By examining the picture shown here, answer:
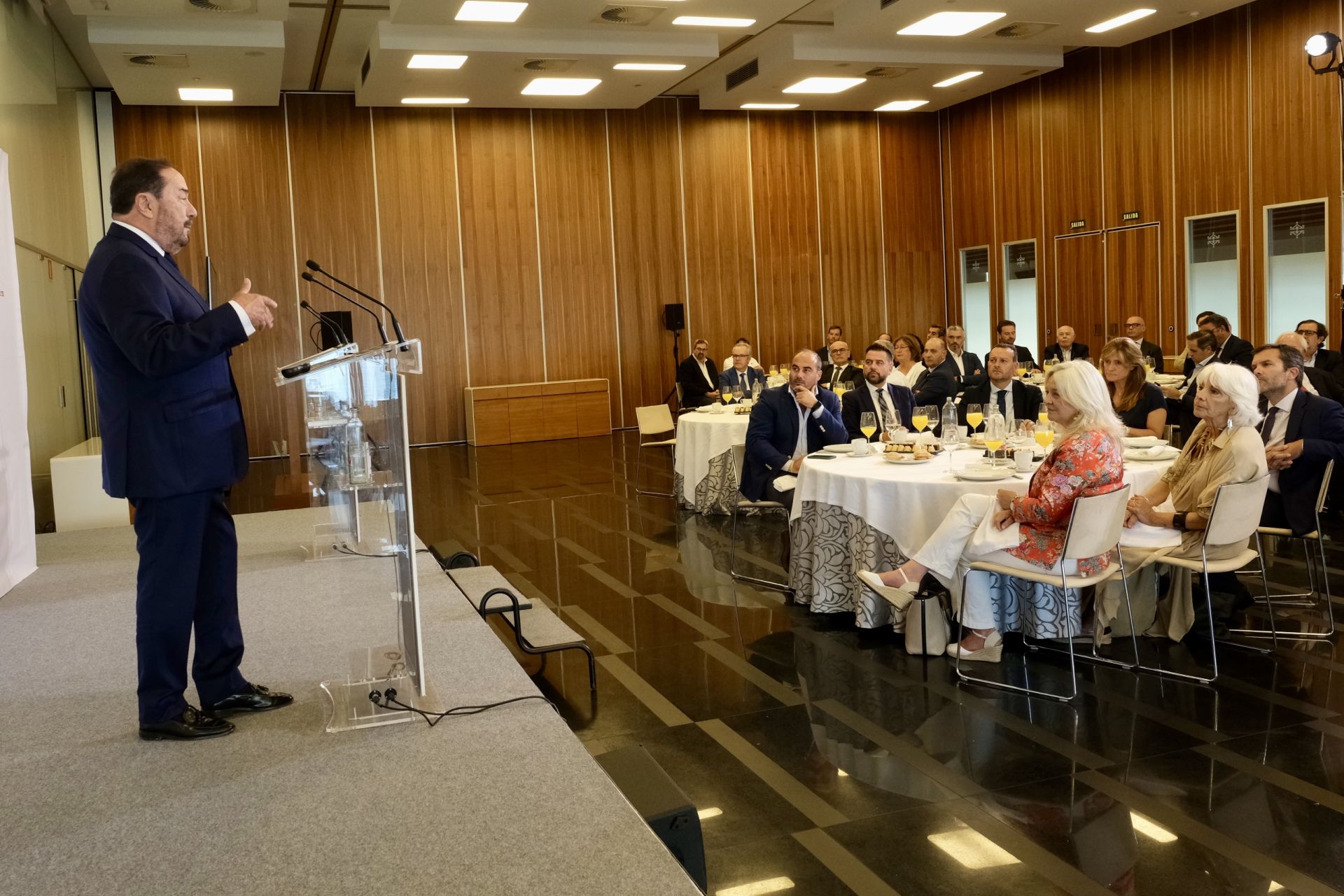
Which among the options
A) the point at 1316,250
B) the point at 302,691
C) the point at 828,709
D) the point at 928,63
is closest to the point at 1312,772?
the point at 828,709

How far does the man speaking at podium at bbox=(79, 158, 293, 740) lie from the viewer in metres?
3.18

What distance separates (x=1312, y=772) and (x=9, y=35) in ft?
31.1

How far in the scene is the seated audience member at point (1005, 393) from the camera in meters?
6.90

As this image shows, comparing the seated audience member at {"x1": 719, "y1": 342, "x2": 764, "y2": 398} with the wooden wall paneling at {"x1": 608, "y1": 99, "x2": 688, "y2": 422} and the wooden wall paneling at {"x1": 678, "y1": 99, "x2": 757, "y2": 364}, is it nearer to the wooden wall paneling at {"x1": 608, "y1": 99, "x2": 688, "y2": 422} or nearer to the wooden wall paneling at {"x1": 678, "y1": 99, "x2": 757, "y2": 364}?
the wooden wall paneling at {"x1": 608, "y1": 99, "x2": 688, "y2": 422}

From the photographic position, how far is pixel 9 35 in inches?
333

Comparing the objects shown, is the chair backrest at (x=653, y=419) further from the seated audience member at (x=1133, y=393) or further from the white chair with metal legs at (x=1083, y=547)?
the white chair with metal legs at (x=1083, y=547)

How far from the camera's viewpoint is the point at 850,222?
1697 cm

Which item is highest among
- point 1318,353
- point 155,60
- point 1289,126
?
point 155,60

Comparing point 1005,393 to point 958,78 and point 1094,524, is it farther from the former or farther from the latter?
point 958,78

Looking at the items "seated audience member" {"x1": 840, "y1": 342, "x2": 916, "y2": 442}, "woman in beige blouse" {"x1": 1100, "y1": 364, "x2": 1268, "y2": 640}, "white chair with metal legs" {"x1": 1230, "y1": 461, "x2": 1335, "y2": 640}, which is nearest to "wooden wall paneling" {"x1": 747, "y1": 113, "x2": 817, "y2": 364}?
"seated audience member" {"x1": 840, "y1": 342, "x2": 916, "y2": 442}

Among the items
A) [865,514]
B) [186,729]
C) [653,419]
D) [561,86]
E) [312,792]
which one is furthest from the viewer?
[561,86]

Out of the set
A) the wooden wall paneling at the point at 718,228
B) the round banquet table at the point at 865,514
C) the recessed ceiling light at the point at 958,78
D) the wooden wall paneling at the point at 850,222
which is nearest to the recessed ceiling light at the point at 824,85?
the recessed ceiling light at the point at 958,78

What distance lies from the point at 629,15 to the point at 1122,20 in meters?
5.21

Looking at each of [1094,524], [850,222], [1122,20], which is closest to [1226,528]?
[1094,524]
